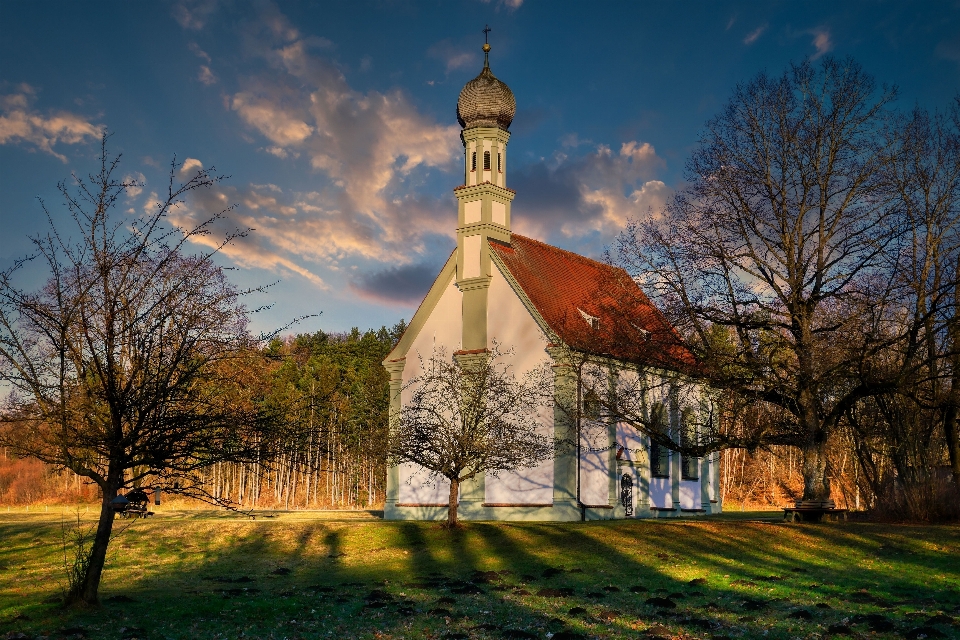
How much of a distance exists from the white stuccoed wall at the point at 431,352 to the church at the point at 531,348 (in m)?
0.05

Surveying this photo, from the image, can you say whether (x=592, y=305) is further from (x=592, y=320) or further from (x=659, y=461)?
(x=659, y=461)

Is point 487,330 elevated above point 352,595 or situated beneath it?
elevated above

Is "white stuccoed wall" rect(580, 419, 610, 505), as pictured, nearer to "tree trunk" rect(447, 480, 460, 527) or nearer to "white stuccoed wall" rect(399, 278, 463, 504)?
"white stuccoed wall" rect(399, 278, 463, 504)

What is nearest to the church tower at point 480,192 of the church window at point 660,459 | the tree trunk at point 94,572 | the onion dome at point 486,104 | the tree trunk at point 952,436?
the onion dome at point 486,104

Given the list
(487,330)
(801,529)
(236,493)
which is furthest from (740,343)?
(236,493)

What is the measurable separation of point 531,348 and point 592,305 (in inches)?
188

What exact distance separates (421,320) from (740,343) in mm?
15947

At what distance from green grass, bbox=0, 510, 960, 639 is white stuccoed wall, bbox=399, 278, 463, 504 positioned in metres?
7.96

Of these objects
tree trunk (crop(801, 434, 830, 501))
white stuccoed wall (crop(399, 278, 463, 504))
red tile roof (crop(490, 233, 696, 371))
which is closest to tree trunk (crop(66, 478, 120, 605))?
red tile roof (crop(490, 233, 696, 371))

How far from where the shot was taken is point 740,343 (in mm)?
28453

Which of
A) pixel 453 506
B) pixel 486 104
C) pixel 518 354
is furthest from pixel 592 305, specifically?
pixel 453 506

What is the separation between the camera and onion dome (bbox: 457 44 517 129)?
3972cm

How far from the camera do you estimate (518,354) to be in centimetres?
3631

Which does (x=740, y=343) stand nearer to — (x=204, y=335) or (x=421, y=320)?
(x=421, y=320)
